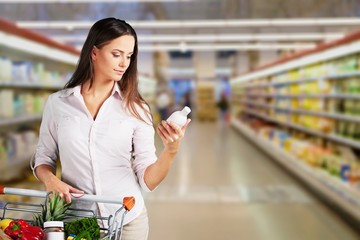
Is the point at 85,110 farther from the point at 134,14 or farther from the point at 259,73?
the point at 259,73

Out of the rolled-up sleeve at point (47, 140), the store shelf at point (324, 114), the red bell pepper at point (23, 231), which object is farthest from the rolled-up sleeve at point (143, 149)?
the store shelf at point (324, 114)

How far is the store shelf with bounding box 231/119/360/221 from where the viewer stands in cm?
520

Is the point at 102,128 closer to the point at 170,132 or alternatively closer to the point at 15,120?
the point at 170,132

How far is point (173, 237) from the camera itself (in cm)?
461

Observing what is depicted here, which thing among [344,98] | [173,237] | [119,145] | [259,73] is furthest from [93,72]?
[259,73]

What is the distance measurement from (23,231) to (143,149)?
43 cm

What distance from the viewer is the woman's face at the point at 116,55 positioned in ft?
4.53

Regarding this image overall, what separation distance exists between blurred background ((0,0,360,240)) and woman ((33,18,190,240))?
0.41 metres

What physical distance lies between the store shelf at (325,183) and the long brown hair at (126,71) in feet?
13.1

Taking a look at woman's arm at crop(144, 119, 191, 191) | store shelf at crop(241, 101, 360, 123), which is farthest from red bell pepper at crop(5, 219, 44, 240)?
store shelf at crop(241, 101, 360, 123)

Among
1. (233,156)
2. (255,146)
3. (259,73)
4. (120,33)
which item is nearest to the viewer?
(120,33)

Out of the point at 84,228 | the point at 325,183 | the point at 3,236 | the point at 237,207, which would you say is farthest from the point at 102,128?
the point at 325,183

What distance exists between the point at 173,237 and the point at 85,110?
3.38m

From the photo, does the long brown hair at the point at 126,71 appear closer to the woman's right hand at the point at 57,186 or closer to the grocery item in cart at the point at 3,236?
the woman's right hand at the point at 57,186
